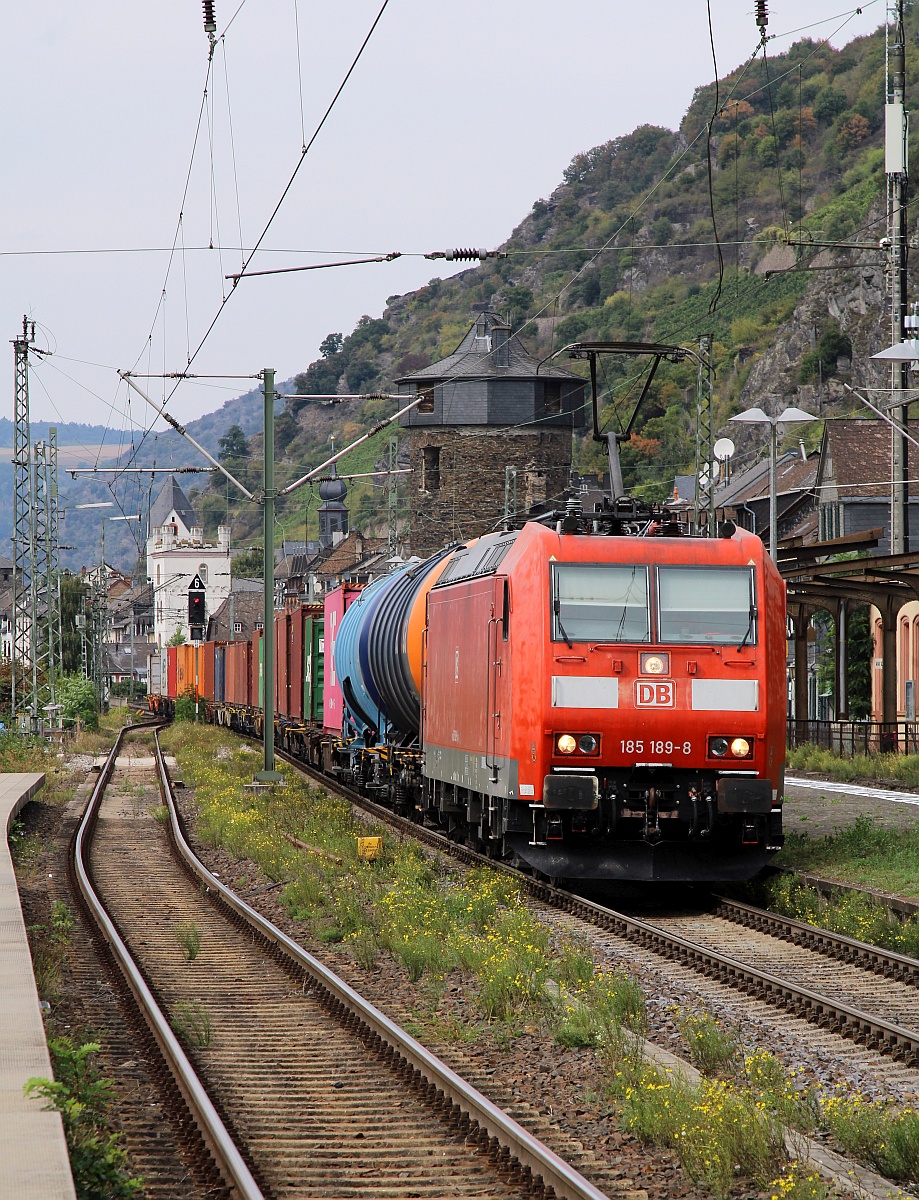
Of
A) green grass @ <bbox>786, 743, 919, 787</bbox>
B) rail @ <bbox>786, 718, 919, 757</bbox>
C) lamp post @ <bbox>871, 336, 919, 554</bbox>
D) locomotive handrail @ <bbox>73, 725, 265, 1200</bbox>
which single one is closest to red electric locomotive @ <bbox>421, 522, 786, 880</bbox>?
locomotive handrail @ <bbox>73, 725, 265, 1200</bbox>

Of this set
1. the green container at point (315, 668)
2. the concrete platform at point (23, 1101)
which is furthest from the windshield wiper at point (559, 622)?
the green container at point (315, 668)

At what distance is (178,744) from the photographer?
160ft

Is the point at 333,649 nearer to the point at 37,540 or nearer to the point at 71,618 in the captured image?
the point at 37,540

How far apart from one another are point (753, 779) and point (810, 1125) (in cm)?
651

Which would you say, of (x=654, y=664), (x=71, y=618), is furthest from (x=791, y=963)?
(x=71, y=618)

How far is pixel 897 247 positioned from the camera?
87.0 feet

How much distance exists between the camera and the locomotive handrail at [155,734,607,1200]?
20.2 feet

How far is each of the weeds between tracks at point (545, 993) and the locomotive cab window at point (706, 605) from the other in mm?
2846

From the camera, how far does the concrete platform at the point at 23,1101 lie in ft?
17.8

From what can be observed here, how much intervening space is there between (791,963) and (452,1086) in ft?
14.9

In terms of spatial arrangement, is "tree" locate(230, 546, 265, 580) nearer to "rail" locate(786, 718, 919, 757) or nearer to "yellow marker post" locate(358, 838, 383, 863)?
"rail" locate(786, 718, 919, 757)

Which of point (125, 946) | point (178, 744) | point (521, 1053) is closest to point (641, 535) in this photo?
point (125, 946)

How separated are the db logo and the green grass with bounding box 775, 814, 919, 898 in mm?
2608

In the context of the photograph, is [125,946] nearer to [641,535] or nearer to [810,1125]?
[641,535]
